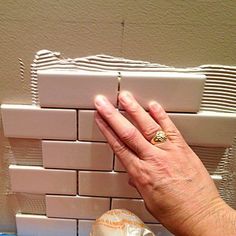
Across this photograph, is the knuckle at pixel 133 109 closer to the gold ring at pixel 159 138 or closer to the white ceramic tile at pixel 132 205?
the gold ring at pixel 159 138

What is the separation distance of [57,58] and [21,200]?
0.40 meters

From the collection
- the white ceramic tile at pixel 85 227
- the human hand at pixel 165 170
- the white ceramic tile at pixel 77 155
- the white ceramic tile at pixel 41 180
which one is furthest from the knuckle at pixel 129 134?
the white ceramic tile at pixel 85 227

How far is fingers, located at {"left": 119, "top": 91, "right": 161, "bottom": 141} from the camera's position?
58cm

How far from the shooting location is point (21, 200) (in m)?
0.77

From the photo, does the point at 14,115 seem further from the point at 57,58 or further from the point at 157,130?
the point at 157,130

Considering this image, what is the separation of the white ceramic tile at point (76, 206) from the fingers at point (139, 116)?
26 centimetres

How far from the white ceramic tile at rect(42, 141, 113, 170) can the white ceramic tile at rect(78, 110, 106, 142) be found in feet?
0.05

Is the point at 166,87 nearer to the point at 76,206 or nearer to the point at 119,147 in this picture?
the point at 119,147

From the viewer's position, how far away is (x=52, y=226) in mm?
798

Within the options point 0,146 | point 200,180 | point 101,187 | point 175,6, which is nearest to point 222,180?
point 200,180

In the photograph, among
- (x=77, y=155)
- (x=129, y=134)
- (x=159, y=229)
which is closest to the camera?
(x=129, y=134)

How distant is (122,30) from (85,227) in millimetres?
528

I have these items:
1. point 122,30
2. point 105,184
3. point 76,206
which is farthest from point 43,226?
point 122,30

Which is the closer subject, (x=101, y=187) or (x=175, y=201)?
(x=175, y=201)
